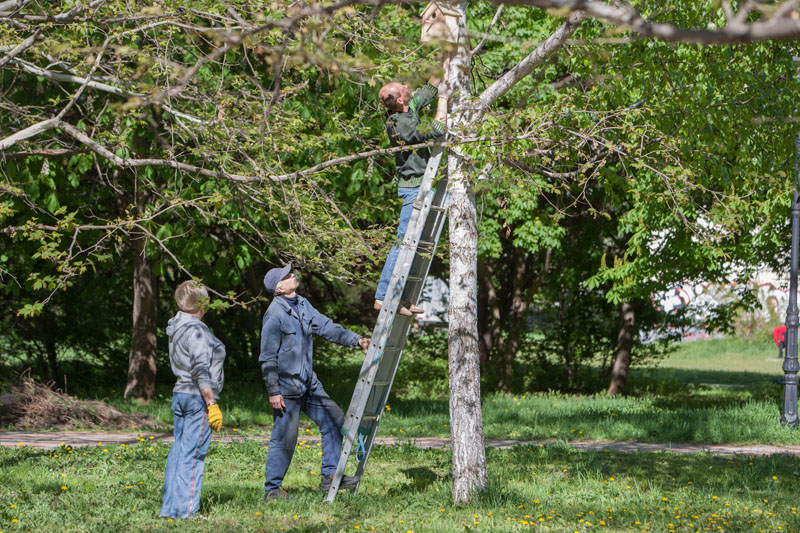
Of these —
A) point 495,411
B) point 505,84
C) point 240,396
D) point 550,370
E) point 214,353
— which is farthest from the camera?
point 550,370

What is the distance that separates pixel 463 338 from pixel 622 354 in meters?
13.7

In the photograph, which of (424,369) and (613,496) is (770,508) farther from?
(424,369)

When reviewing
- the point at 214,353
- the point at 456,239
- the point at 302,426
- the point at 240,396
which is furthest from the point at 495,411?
the point at 214,353

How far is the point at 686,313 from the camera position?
19922mm

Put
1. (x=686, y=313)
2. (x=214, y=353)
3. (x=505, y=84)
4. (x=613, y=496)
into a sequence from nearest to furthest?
(x=214, y=353)
(x=505, y=84)
(x=613, y=496)
(x=686, y=313)

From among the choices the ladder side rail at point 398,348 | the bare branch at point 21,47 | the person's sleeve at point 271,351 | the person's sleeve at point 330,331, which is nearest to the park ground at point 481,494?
the ladder side rail at point 398,348

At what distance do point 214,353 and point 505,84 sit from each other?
3031 millimetres

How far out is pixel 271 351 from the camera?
21.1 feet

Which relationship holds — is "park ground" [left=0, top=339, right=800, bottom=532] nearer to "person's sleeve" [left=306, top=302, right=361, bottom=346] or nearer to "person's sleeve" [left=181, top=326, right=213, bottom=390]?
"person's sleeve" [left=181, top=326, right=213, bottom=390]

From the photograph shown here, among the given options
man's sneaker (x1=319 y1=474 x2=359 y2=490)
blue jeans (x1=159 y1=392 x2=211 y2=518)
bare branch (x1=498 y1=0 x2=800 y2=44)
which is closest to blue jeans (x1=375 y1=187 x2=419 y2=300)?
man's sneaker (x1=319 y1=474 x2=359 y2=490)

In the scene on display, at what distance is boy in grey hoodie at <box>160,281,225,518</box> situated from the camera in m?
5.82

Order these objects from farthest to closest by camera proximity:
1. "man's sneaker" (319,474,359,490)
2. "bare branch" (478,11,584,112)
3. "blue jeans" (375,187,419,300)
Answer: "man's sneaker" (319,474,359,490)
"blue jeans" (375,187,419,300)
"bare branch" (478,11,584,112)

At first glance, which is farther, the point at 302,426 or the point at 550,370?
the point at 550,370

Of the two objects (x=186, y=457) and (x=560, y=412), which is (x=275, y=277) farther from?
(x=560, y=412)
